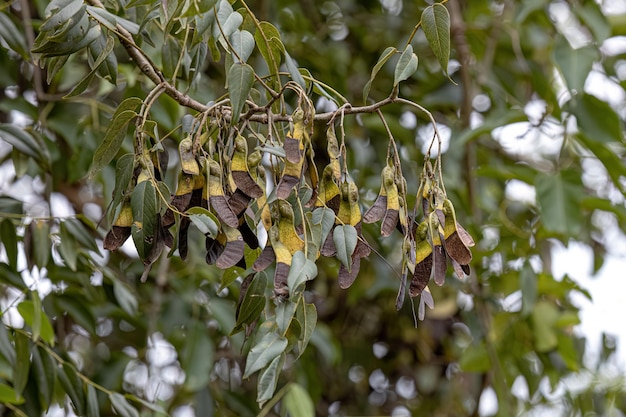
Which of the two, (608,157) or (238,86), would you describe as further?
(608,157)

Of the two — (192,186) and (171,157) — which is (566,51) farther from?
(192,186)

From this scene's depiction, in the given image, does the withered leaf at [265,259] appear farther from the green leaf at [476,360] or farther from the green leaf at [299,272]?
the green leaf at [476,360]

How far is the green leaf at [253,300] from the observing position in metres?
0.68

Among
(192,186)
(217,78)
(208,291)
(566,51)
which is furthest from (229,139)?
(217,78)

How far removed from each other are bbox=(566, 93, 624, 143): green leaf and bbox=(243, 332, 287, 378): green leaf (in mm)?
948

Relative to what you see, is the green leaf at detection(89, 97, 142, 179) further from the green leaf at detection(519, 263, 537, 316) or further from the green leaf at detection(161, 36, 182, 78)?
the green leaf at detection(519, 263, 537, 316)

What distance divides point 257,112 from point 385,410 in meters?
1.47

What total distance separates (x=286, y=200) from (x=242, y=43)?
0.49 feet

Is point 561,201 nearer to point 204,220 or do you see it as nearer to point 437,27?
point 437,27

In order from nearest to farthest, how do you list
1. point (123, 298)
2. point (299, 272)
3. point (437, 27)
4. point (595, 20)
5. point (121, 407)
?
point (299, 272), point (437, 27), point (121, 407), point (123, 298), point (595, 20)

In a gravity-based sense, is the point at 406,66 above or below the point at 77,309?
above

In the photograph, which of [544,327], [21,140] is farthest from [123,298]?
[544,327]

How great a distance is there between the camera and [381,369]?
6.57ft

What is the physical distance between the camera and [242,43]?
698 millimetres
